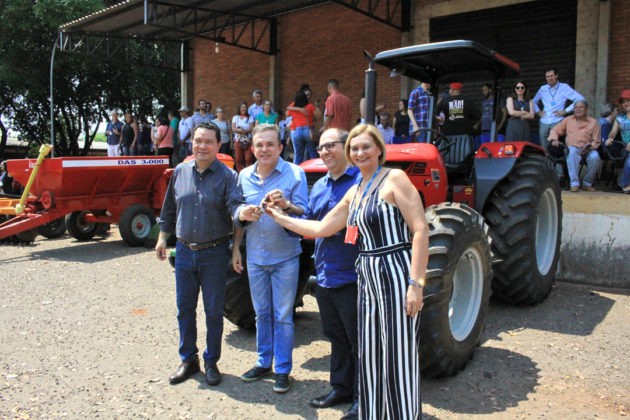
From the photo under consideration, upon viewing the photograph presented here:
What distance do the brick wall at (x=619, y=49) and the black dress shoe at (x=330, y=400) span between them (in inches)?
344

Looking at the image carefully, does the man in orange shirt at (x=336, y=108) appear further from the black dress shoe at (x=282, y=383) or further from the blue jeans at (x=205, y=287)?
the black dress shoe at (x=282, y=383)

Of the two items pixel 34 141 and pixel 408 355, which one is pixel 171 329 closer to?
pixel 408 355

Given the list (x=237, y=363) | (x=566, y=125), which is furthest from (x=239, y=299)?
(x=566, y=125)

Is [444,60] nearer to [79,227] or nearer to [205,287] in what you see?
[205,287]

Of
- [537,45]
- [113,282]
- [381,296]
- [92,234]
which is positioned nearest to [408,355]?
[381,296]

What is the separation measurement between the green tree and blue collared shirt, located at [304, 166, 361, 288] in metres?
19.6

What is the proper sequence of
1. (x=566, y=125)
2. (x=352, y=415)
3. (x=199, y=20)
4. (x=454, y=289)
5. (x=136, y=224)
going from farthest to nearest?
(x=199, y=20), (x=136, y=224), (x=566, y=125), (x=454, y=289), (x=352, y=415)

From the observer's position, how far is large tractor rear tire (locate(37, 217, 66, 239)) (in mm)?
10422

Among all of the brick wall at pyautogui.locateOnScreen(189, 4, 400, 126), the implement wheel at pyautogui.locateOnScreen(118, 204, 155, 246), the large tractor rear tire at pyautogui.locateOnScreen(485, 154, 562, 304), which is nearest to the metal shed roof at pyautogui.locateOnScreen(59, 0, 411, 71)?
the brick wall at pyautogui.locateOnScreen(189, 4, 400, 126)

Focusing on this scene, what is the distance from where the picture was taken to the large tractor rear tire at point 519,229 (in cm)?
491

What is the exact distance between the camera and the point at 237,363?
167 inches

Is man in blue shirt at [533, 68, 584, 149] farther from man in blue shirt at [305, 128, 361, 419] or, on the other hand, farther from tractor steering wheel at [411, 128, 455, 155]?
man in blue shirt at [305, 128, 361, 419]

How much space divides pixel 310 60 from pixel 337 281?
40.0 ft

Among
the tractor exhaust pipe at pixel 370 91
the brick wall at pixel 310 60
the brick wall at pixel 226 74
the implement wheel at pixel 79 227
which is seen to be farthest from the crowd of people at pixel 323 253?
the brick wall at pixel 226 74
